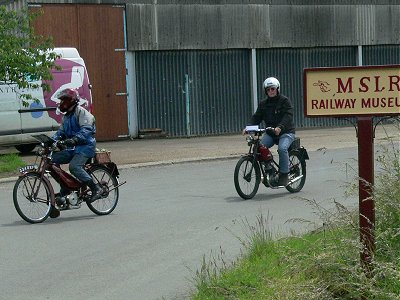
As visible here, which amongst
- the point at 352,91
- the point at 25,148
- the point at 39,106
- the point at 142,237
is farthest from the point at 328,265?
the point at 25,148

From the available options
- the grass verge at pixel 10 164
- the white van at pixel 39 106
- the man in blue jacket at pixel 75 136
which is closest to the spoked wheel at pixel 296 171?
the man in blue jacket at pixel 75 136

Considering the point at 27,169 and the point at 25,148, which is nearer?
the point at 27,169

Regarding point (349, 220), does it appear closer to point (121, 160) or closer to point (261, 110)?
point (261, 110)

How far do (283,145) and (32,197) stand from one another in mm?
4302

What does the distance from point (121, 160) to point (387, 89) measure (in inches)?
602

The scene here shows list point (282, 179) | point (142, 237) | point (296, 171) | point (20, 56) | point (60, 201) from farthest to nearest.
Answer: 1. point (20, 56)
2. point (296, 171)
3. point (282, 179)
4. point (60, 201)
5. point (142, 237)

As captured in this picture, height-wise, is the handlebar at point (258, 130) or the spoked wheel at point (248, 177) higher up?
the handlebar at point (258, 130)

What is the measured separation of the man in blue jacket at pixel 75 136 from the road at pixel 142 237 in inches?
20.5

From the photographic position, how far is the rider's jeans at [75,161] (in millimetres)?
13406

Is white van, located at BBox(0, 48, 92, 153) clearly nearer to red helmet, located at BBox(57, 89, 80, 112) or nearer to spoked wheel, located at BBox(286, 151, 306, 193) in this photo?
spoked wheel, located at BBox(286, 151, 306, 193)

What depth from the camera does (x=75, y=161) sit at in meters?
13.4

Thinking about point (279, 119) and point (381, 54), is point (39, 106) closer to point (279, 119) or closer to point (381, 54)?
point (279, 119)

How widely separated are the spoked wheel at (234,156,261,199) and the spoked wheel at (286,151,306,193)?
0.86 meters

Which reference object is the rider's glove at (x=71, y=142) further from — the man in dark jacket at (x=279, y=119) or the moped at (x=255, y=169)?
the man in dark jacket at (x=279, y=119)
